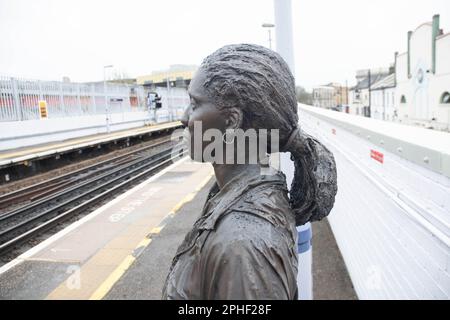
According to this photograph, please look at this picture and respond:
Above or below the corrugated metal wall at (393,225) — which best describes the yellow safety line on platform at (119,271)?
below

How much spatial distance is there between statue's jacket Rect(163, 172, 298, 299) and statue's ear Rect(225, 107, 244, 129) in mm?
204

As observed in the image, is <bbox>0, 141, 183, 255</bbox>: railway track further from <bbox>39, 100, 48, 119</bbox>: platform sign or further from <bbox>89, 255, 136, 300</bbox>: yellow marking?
<bbox>39, 100, 48, 119</bbox>: platform sign

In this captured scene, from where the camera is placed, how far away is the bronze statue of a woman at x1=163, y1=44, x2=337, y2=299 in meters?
1.17

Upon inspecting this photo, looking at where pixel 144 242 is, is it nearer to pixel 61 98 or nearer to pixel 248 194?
pixel 248 194

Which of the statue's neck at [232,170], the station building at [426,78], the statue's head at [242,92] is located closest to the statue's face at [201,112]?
the statue's head at [242,92]

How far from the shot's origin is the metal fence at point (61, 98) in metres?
18.6

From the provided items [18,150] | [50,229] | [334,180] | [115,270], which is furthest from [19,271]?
[18,150]

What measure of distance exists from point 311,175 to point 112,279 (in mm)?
4497

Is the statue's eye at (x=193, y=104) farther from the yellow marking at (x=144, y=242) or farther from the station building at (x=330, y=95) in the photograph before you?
the station building at (x=330, y=95)

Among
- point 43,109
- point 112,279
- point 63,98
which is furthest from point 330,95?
point 112,279

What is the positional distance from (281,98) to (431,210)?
4.79 feet

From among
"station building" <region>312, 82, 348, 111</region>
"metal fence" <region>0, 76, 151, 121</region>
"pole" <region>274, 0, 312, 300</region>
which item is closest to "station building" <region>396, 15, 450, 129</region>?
"metal fence" <region>0, 76, 151, 121</region>

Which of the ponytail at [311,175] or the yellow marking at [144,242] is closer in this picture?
the ponytail at [311,175]

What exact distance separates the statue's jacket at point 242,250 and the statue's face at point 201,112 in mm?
224
